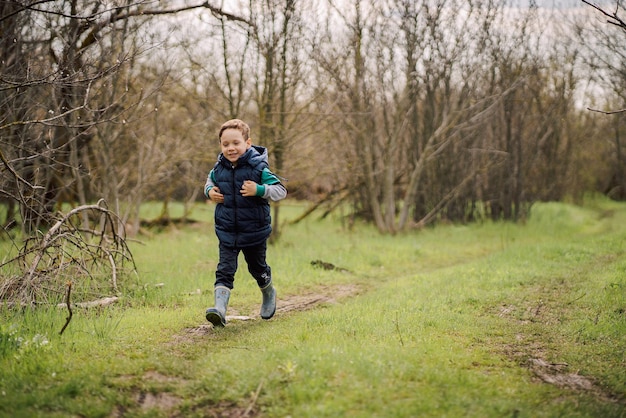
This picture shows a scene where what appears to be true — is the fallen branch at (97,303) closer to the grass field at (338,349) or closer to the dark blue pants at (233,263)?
the grass field at (338,349)

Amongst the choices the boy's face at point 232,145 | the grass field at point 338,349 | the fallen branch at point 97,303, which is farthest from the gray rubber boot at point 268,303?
the fallen branch at point 97,303

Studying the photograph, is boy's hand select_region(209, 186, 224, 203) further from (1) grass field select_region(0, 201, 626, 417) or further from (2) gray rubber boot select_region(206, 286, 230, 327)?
(1) grass field select_region(0, 201, 626, 417)

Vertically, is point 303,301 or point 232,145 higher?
point 232,145

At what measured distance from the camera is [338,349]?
450 cm

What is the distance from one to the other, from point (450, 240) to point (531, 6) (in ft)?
24.7

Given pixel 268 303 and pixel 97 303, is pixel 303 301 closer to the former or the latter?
pixel 268 303

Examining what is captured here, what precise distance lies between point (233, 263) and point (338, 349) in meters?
1.61

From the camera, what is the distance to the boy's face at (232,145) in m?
5.52

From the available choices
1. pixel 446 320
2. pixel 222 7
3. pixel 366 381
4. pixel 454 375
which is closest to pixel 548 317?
pixel 446 320

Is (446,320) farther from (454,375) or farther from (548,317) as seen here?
(454,375)

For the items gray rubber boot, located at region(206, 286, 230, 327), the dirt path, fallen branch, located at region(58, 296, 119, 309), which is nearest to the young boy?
gray rubber boot, located at region(206, 286, 230, 327)

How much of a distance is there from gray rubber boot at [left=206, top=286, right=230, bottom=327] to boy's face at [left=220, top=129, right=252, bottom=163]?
125 cm

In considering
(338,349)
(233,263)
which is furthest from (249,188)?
(338,349)

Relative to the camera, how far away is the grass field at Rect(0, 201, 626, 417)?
3668mm
